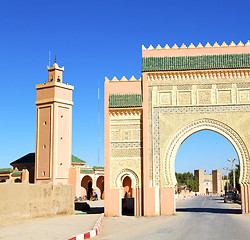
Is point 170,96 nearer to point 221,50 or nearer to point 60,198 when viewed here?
point 221,50

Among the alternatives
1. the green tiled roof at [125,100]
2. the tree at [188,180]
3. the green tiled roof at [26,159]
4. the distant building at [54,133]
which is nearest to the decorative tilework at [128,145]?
the green tiled roof at [125,100]

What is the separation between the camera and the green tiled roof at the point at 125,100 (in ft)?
60.8

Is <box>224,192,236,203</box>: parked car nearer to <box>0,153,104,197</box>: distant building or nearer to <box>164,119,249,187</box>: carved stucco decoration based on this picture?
<box>0,153,104,197</box>: distant building

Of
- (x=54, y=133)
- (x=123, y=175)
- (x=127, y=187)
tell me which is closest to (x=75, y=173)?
(x=54, y=133)

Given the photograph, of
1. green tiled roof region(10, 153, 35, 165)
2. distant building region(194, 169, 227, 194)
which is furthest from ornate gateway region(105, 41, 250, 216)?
distant building region(194, 169, 227, 194)

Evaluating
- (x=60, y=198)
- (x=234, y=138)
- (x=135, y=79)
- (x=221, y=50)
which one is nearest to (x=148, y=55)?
(x=135, y=79)

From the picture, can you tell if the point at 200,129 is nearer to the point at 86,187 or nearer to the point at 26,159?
the point at 26,159

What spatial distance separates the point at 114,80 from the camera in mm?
19094

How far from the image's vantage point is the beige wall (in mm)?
13766

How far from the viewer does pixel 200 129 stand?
18.2 m

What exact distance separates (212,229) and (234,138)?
6962 mm

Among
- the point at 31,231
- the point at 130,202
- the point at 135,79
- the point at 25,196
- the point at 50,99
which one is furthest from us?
the point at 50,99

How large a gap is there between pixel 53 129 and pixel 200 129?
18085 millimetres

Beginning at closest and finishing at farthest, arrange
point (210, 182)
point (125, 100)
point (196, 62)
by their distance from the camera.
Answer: point (196, 62)
point (125, 100)
point (210, 182)
